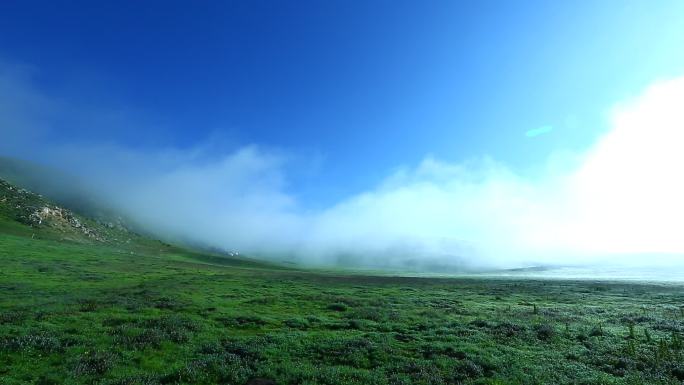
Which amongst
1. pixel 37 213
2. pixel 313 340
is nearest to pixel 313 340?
pixel 313 340

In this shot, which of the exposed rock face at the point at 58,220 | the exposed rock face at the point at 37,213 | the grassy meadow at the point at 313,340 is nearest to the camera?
the grassy meadow at the point at 313,340

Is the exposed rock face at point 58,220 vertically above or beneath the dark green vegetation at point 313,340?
above

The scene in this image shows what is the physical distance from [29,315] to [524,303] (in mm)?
57523

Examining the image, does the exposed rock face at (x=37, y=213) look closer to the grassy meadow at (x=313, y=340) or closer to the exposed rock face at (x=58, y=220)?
the exposed rock face at (x=58, y=220)

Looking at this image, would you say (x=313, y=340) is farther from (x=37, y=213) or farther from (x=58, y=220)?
(x=58, y=220)

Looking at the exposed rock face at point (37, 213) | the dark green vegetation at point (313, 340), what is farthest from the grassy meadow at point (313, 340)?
the exposed rock face at point (37, 213)

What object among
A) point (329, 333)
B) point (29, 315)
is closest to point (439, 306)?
point (329, 333)

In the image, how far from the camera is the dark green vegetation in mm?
21219

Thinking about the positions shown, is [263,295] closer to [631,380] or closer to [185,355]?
[185,355]

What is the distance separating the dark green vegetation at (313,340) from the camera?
21.2m

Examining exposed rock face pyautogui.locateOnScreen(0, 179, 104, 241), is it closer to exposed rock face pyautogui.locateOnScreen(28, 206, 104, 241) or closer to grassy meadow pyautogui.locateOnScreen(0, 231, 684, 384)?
exposed rock face pyautogui.locateOnScreen(28, 206, 104, 241)

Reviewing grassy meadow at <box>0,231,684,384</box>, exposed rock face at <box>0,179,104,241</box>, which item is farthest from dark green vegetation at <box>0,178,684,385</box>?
exposed rock face at <box>0,179,104,241</box>

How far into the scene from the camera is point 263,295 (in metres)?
55.9

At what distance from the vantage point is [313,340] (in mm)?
28578
